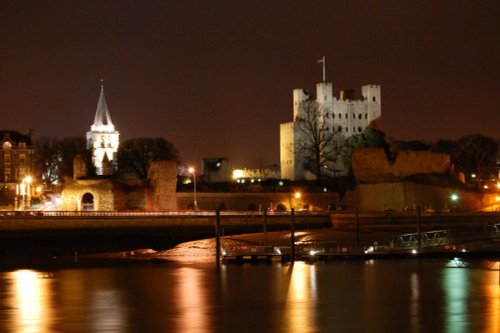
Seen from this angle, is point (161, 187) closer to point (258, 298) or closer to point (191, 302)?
point (258, 298)

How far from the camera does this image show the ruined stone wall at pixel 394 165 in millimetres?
74062

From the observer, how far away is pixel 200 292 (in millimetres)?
36656

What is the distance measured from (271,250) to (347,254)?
413 centimetres

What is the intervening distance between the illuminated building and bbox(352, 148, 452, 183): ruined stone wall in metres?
43.6

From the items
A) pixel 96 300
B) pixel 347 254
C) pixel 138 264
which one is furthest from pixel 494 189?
pixel 96 300

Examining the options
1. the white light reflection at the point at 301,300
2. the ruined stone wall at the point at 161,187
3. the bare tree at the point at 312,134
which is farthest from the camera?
the bare tree at the point at 312,134

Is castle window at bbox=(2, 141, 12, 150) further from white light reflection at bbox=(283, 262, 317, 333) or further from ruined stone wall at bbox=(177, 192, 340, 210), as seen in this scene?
white light reflection at bbox=(283, 262, 317, 333)

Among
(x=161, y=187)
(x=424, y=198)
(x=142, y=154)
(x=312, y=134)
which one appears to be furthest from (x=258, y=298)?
(x=312, y=134)

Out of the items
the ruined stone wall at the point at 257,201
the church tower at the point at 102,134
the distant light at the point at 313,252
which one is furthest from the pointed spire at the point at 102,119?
the distant light at the point at 313,252

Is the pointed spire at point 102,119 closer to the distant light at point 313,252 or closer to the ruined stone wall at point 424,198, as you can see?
the ruined stone wall at point 424,198

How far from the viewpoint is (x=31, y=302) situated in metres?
34.2

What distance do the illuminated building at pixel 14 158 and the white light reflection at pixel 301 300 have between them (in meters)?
64.8

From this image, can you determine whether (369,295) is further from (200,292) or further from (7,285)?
(7,285)

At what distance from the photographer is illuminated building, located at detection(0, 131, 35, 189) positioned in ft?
338
